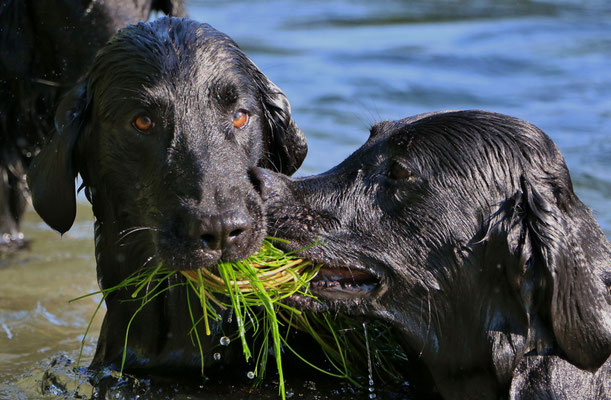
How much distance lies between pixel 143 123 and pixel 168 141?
20 cm

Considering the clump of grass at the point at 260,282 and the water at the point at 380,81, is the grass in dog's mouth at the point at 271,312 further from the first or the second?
the water at the point at 380,81

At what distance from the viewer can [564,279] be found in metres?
3.98

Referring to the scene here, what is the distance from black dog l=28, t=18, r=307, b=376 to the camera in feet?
14.7

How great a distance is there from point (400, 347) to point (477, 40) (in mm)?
9954

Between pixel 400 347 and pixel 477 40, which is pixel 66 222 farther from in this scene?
pixel 477 40

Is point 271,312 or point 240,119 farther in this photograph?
point 240,119

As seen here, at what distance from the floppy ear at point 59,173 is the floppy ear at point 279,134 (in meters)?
0.94

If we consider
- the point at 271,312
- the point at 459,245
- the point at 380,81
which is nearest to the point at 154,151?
the point at 271,312

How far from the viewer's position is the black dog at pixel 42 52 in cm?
679

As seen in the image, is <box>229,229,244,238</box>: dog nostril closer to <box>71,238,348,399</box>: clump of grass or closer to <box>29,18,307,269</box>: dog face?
<box>29,18,307,269</box>: dog face

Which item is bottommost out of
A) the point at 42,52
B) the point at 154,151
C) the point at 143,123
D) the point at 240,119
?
the point at 154,151

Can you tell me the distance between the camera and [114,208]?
490 centimetres

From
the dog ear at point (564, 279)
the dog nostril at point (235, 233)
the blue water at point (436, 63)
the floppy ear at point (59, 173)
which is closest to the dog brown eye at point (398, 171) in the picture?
the dog ear at point (564, 279)

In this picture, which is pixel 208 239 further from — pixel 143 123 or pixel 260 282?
pixel 143 123
